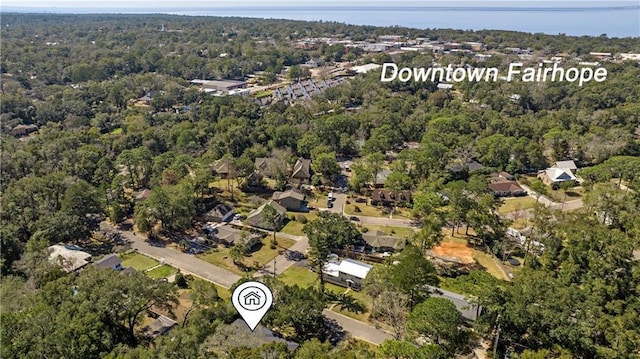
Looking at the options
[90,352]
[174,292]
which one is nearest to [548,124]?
[174,292]

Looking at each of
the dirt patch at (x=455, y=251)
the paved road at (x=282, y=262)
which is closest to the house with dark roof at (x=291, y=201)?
the paved road at (x=282, y=262)

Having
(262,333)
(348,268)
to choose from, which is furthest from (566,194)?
(262,333)

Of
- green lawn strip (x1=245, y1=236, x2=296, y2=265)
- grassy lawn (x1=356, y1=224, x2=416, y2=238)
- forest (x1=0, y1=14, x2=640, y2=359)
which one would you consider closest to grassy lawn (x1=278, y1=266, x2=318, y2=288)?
green lawn strip (x1=245, y1=236, x2=296, y2=265)

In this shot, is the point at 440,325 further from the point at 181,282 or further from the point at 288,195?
the point at 288,195

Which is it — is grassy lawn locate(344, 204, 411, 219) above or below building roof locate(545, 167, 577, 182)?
below

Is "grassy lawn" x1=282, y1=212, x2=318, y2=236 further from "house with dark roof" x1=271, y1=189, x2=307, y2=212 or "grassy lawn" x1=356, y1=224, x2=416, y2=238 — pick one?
"grassy lawn" x1=356, y1=224, x2=416, y2=238

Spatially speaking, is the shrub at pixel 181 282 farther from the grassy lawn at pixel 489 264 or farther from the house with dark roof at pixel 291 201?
the grassy lawn at pixel 489 264

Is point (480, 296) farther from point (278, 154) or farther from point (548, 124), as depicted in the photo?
point (548, 124)
